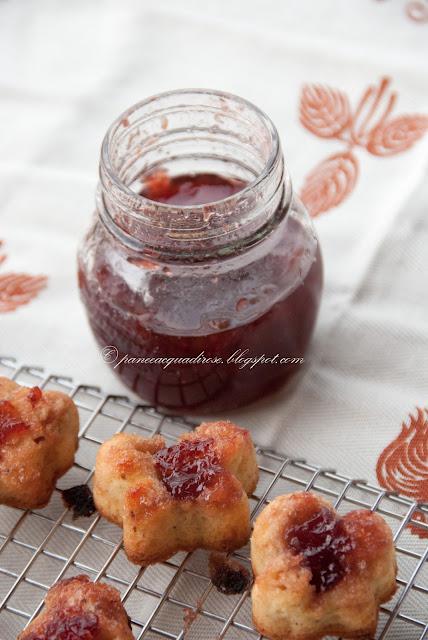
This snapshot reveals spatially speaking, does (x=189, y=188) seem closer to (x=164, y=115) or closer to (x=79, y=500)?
(x=164, y=115)

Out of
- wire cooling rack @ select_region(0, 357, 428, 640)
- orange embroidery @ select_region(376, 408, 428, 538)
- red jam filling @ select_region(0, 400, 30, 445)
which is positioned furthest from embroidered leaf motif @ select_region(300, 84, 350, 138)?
red jam filling @ select_region(0, 400, 30, 445)

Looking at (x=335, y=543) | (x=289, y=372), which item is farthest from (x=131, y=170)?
(x=335, y=543)

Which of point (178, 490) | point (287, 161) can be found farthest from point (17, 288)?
point (178, 490)

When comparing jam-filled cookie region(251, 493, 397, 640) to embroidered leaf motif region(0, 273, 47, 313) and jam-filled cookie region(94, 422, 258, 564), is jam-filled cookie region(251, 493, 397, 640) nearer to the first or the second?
jam-filled cookie region(94, 422, 258, 564)

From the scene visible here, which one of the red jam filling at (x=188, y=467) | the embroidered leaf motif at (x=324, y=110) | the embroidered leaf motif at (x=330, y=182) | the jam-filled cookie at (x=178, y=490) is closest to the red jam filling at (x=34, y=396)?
the jam-filled cookie at (x=178, y=490)

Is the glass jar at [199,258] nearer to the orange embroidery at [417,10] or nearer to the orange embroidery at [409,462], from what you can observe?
the orange embroidery at [409,462]

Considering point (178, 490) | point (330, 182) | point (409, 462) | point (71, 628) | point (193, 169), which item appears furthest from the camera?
point (330, 182)
